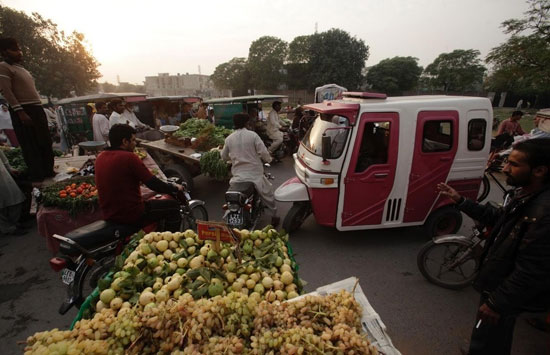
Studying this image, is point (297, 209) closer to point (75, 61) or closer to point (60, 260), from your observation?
point (60, 260)

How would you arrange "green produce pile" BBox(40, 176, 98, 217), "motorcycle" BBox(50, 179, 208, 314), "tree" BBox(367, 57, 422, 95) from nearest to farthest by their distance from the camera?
"motorcycle" BBox(50, 179, 208, 314), "green produce pile" BBox(40, 176, 98, 217), "tree" BBox(367, 57, 422, 95)

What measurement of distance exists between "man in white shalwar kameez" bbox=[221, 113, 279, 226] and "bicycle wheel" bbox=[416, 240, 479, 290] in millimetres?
2651

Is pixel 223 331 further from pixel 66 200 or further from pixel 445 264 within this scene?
pixel 66 200

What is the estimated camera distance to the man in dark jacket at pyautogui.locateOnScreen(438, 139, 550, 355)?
1778 millimetres

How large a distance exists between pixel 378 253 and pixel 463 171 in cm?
187

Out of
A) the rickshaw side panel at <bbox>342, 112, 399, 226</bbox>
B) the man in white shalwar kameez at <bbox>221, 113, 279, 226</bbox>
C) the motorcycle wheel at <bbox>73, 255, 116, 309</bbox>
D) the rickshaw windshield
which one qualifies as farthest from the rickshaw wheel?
the motorcycle wheel at <bbox>73, 255, 116, 309</bbox>

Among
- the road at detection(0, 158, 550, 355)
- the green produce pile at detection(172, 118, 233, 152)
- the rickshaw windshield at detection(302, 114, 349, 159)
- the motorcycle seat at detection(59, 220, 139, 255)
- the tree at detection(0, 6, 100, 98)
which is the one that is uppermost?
the tree at detection(0, 6, 100, 98)

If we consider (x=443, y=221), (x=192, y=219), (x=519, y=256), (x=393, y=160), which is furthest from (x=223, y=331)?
(x=443, y=221)

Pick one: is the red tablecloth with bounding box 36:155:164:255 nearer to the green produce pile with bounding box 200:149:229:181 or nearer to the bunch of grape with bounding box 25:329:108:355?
the green produce pile with bounding box 200:149:229:181

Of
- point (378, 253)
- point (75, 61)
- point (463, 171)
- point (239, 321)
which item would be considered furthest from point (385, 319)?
point (75, 61)

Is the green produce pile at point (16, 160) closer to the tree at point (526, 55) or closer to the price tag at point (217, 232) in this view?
the price tag at point (217, 232)

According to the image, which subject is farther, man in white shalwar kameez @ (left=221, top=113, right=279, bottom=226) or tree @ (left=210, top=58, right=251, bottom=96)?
tree @ (left=210, top=58, right=251, bottom=96)

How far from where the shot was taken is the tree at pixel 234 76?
2032 inches

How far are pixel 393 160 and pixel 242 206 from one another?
8.01 feet
